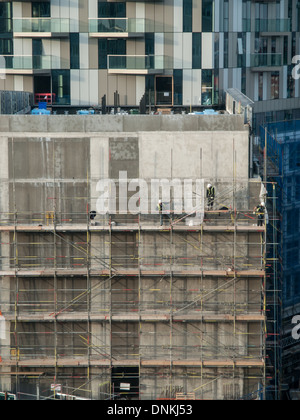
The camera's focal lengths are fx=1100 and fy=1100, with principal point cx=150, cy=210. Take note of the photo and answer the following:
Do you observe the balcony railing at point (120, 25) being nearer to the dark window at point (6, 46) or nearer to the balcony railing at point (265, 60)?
the dark window at point (6, 46)

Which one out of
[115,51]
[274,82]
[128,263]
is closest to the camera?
[128,263]

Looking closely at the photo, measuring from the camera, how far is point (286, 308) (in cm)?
7131

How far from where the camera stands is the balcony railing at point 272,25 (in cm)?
7562

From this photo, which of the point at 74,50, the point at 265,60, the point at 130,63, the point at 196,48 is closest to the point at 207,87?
the point at 196,48

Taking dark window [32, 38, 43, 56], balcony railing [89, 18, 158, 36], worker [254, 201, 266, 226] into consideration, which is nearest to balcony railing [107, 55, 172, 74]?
balcony railing [89, 18, 158, 36]

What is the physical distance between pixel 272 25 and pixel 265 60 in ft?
8.30

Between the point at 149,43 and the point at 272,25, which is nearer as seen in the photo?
the point at 149,43

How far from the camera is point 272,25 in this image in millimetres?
76375

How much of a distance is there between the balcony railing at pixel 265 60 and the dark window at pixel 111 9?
11637 mm

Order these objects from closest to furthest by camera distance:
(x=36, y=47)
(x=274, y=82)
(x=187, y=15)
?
(x=187, y=15)
(x=36, y=47)
(x=274, y=82)

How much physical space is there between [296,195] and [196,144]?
74.9 feet

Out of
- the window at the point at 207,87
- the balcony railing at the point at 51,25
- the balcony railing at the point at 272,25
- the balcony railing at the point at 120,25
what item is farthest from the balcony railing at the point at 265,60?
the balcony railing at the point at 51,25

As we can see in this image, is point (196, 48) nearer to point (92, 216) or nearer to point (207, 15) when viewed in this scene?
point (207, 15)
